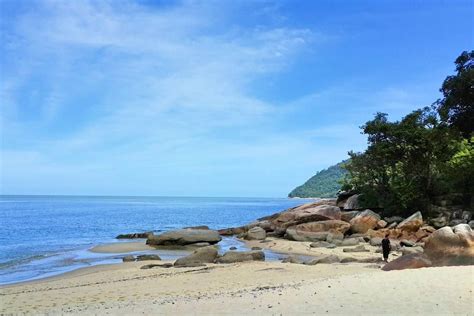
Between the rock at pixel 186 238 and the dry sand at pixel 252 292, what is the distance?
1400 cm

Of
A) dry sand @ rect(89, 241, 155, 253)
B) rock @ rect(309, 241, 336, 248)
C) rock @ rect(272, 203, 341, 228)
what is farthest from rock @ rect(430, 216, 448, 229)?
dry sand @ rect(89, 241, 155, 253)

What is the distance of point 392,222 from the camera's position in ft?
124

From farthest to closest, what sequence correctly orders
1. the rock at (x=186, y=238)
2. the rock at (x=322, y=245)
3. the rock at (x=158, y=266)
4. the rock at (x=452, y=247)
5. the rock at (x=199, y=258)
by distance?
the rock at (x=186, y=238) → the rock at (x=322, y=245) → the rock at (x=199, y=258) → the rock at (x=158, y=266) → the rock at (x=452, y=247)

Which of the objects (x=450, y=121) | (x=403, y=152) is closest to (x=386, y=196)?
(x=403, y=152)

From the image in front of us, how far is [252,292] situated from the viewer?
14.4 meters

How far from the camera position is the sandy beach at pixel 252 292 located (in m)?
11.4

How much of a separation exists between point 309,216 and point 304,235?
406 cm

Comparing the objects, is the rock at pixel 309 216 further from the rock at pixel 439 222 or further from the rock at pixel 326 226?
the rock at pixel 439 222

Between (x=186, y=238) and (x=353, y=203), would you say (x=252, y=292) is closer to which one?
(x=186, y=238)

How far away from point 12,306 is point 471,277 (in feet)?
46.7

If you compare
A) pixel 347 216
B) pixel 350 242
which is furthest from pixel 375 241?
pixel 347 216

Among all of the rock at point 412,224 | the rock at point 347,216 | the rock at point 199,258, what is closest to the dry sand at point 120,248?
the rock at point 199,258

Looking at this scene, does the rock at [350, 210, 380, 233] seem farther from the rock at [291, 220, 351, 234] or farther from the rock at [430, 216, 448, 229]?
the rock at [430, 216, 448, 229]

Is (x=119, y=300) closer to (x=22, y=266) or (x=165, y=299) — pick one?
(x=165, y=299)
